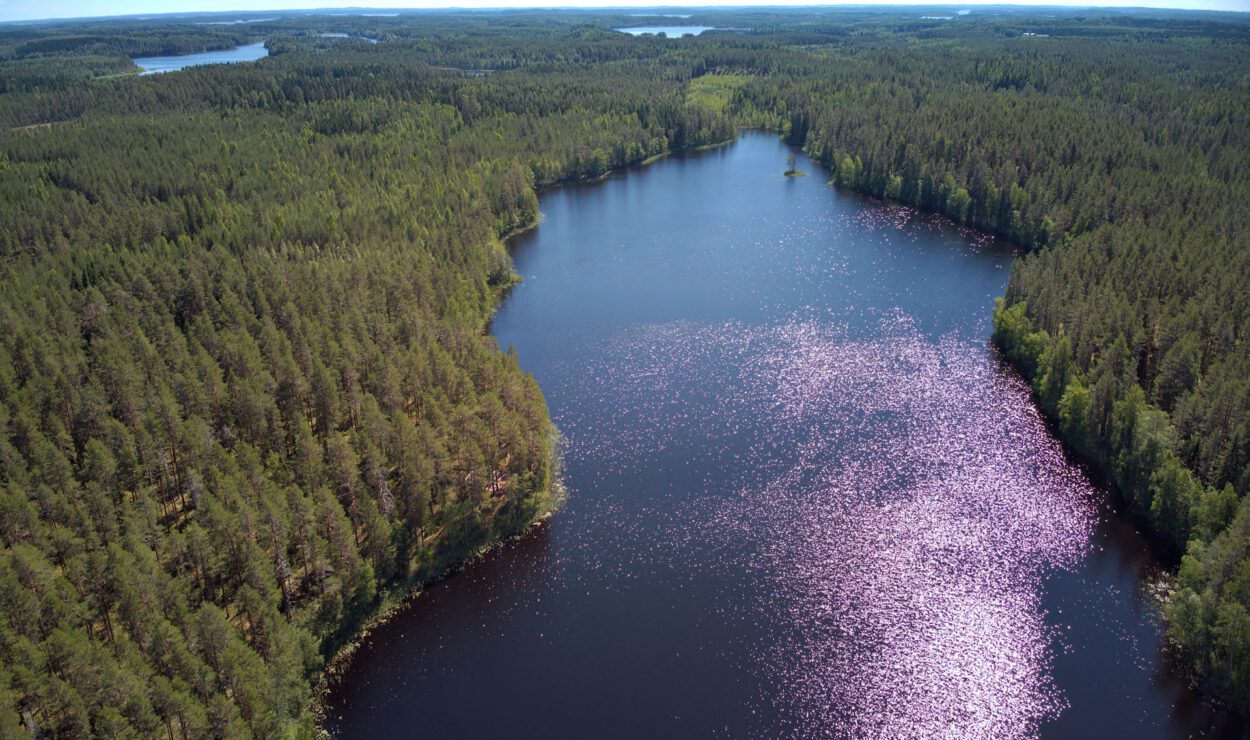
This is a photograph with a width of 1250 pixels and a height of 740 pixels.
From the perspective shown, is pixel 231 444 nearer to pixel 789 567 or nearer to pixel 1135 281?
pixel 789 567

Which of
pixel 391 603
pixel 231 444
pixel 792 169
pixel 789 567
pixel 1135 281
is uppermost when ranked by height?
pixel 1135 281

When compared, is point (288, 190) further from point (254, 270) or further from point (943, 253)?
point (943, 253)

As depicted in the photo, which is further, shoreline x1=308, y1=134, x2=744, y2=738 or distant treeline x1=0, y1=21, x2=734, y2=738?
shoreline x1=308, y1=134, x2=744, y2=738

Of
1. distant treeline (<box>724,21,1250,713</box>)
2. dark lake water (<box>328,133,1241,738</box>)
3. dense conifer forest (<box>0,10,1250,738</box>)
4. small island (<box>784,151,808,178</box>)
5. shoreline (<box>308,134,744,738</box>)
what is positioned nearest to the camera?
dense conifer forest (<box>0,10,1250,738</box>)

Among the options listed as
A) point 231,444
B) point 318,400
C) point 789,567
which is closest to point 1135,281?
point 789,567

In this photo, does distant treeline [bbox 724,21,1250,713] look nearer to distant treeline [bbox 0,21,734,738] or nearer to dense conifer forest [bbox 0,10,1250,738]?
dense conifer forest [bbox 0,10,1250,738]

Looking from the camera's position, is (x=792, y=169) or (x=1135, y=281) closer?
(x=1135, y=281)

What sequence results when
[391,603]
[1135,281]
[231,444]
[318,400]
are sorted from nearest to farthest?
1. [391,603]
2. [231,444]
3. [318,400]
4. [1135,281]

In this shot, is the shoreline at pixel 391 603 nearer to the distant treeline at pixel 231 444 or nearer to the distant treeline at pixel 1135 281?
the distant treeline at pixel 231 444

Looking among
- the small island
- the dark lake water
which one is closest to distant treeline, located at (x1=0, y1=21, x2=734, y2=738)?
the dark lake water
